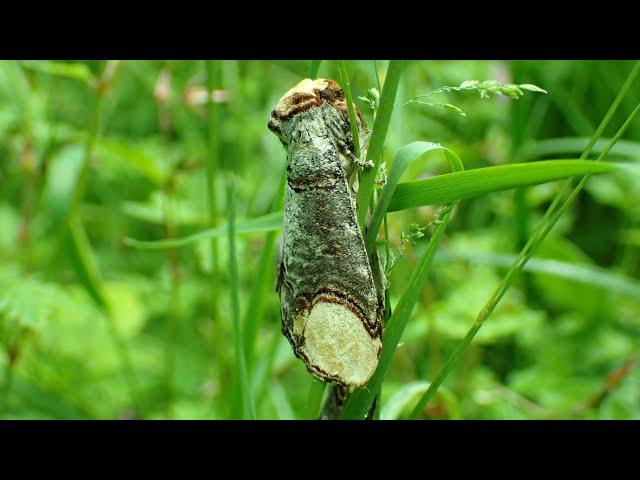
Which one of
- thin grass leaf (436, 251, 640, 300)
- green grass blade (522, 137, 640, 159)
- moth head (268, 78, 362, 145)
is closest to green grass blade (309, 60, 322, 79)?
moth head (268, 78, 362, 145)

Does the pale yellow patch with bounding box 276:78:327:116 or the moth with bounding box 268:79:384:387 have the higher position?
the pale yellow patch with bounding box 276:78:327:116

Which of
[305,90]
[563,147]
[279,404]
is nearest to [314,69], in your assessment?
[305,90]

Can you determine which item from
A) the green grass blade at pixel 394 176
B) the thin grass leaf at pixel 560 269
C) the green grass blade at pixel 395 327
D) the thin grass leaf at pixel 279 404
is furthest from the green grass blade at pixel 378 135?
the thin grass leaf at pixel 560 269

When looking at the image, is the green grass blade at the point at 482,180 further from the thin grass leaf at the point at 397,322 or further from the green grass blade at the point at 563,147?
the green grass blade at the point at 563,147

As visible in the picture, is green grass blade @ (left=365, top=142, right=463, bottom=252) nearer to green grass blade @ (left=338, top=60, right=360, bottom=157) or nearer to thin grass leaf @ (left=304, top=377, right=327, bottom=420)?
green grass blade @ (left=338, top=60, right=360, bottom=157)

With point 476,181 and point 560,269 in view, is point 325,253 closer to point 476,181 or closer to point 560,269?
point 476,181

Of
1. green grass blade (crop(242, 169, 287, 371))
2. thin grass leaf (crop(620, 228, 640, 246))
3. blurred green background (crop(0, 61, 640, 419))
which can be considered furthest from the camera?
thin grass leaf (crop(620, 228, 640, 246))

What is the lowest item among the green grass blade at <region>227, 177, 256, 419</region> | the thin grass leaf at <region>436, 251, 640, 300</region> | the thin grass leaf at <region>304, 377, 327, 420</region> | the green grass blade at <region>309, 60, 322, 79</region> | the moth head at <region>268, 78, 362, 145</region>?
the thin grass leaf at <region>304, 377, 327, 420</region>
